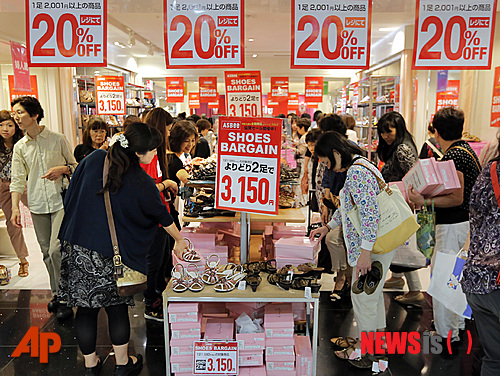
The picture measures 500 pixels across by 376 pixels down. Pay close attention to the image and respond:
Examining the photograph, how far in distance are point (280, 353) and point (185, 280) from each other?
765 mm

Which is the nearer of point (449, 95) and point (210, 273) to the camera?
point (210, 273)

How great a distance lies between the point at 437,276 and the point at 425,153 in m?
3.03

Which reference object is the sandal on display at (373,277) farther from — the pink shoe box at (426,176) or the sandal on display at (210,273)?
the sandal on display at (210,273)

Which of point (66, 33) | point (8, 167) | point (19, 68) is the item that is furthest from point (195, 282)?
point (19, 68)

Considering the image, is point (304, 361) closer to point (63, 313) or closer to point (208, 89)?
point (63, 313)

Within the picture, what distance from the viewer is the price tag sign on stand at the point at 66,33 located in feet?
11.5

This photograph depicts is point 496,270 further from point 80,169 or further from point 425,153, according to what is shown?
point 425,153

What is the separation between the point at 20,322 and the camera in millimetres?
3686

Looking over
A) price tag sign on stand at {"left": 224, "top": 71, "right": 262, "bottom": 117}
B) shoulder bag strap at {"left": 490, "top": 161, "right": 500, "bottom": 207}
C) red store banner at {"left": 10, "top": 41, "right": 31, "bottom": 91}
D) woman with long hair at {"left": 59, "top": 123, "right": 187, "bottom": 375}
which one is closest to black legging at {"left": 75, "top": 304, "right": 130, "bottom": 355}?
woman with long hair at {"left": 59, "top": 123, "right": 187, "bottom": 375}

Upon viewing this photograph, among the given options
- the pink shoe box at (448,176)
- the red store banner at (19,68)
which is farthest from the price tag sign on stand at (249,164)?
the red store banner at (19,68)

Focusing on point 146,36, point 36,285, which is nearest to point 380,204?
point 36,285

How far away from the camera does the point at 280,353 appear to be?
2672mm

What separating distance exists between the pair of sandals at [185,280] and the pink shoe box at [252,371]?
59 centimetres

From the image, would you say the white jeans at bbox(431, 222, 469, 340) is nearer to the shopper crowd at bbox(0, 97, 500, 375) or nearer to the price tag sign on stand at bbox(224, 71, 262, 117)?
the shopper crowd at bbox(0, 97, 500, 375)
